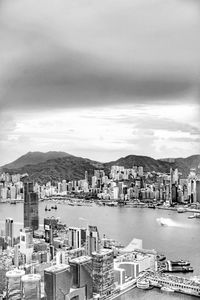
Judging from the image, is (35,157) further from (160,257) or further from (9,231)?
(160,257)

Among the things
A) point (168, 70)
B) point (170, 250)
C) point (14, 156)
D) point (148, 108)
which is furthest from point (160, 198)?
point (14, 156)

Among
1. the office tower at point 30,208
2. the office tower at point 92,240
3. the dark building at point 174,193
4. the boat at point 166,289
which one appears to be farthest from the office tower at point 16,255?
the dark building at point 174,193

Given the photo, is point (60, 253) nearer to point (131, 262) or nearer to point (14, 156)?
point (131, 262)

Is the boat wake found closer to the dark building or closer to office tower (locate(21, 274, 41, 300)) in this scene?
the dark building

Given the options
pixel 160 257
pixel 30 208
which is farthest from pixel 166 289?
pixel 30 208

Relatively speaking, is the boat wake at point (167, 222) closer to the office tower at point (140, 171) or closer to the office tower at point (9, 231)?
the office tower at point (140, 171)
